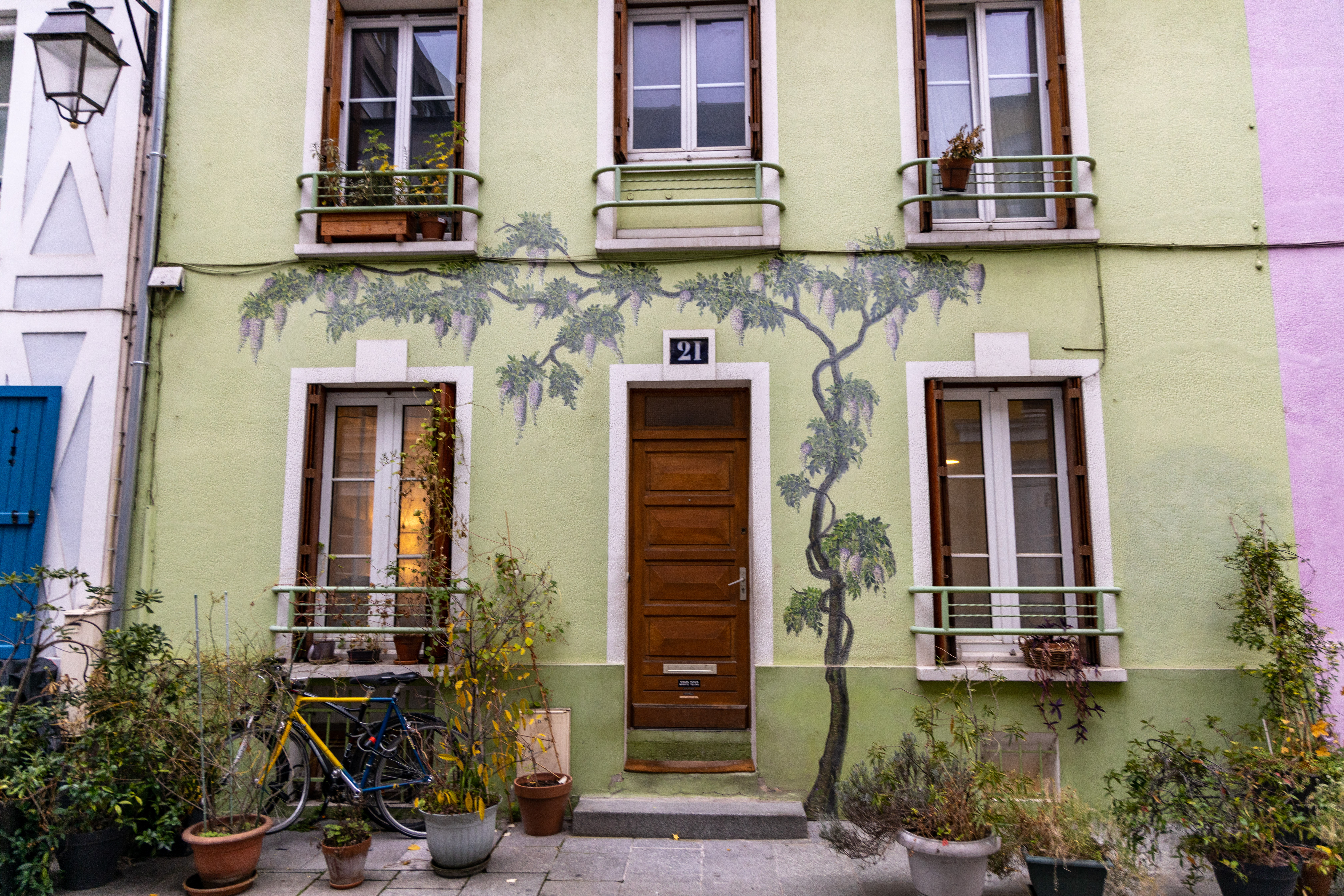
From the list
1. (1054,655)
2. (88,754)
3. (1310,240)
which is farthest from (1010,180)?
(88,754)

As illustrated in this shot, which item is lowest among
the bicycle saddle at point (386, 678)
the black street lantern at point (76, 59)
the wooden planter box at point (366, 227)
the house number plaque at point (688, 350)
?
the bicycle saddle at point (386, 678)

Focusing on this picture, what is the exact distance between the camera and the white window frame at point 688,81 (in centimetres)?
603

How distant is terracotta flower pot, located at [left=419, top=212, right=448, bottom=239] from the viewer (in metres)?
5.84

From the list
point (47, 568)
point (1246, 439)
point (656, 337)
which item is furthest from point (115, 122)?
point (1246, 439)

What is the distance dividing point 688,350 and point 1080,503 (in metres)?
2.78

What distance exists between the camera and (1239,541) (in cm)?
531

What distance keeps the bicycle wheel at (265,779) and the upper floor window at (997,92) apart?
5539 mm

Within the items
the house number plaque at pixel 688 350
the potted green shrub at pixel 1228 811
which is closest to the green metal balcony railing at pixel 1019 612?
the potted green shrub at pixel 1228 811

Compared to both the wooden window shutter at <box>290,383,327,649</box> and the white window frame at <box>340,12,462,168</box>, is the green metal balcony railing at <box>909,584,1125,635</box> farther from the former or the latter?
the white window frame at <box>340,12,462,168</box>

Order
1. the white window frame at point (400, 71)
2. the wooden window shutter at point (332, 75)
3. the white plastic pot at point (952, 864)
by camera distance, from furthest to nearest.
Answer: the white window frame at point (400, 71)
the wooden window shutter at point (332, 75)
the white plastic pot at point (952, 864)

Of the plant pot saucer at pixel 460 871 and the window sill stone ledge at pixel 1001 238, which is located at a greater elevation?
the window sill stone ledge at pixel 1001 238

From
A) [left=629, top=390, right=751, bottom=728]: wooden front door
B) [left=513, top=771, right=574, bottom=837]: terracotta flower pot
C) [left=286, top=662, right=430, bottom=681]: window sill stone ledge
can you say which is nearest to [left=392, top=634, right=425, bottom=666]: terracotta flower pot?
[left=286, top=662, right=430, bottom=681]: window sill stone ledge

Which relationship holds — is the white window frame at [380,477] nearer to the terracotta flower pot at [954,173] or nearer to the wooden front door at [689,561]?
the wooden front door at [689,561]

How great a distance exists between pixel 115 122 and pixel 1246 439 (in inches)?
321
